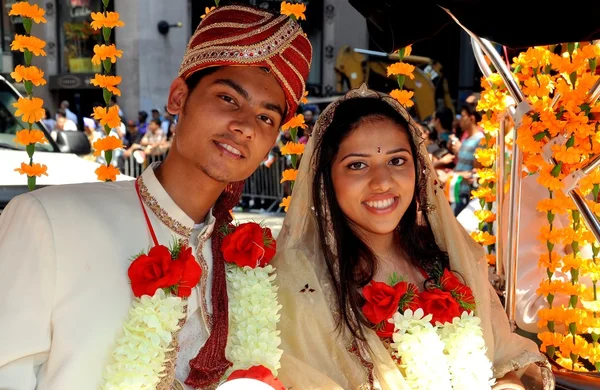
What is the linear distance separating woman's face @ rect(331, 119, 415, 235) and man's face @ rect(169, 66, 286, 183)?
0.44m

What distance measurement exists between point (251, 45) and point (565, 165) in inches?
68.2

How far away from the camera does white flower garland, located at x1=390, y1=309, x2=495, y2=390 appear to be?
2523 millimetres

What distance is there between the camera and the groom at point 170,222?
1901 mm

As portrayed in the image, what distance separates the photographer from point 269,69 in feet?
7.61

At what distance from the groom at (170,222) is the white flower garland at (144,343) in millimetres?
38

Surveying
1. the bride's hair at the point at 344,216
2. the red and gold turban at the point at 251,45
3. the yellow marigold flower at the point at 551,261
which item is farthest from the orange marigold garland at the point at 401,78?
the red and gold turban at the point at 251,45

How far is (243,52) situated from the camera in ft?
7.41

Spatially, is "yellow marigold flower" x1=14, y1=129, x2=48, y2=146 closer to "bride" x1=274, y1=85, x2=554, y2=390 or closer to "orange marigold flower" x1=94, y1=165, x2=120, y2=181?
"orange marigold flower" x1=94, y1=165, x2=120, y2=181

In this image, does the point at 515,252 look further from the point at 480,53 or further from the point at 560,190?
the point at 480,53

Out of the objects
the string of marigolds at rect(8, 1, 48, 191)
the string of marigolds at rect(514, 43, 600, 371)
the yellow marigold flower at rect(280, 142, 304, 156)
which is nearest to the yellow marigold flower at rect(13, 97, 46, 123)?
the string of marigolds at rect(8, 1, 48, 191)

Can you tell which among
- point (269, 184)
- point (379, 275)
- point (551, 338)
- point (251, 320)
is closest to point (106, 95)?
point (379, 275)

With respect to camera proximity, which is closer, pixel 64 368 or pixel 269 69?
pixel 64 368

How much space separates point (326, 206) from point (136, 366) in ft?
3.50

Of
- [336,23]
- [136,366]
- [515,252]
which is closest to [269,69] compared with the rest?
[136,366]
